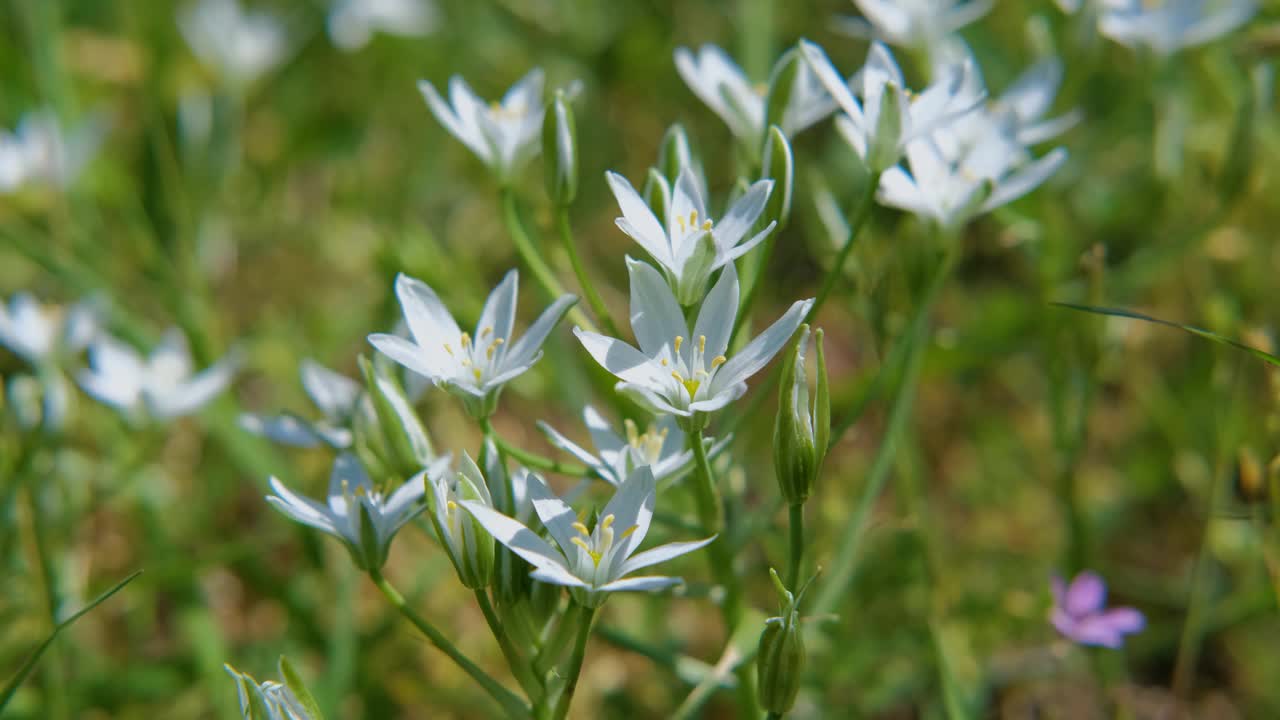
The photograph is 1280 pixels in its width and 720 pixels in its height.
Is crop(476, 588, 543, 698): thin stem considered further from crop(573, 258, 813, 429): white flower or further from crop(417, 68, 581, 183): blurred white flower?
crop(417, 68, 581, 183): blurred white flower

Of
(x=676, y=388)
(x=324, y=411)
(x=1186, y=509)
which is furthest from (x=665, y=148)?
(x=1186, y=509)

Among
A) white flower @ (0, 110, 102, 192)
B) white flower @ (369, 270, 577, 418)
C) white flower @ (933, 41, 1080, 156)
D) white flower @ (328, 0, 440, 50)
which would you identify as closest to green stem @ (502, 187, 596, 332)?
white flower @ (369, 270, 577, 418)

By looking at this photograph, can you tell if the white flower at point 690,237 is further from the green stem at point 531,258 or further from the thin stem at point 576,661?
the thin stem at point 576,661

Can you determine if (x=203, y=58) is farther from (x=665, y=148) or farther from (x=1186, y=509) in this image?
(x=1186, y=509)

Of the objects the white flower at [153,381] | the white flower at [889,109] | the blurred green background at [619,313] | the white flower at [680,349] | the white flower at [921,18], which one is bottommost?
the blurred green background at [619,313]

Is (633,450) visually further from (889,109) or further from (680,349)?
(889,109)

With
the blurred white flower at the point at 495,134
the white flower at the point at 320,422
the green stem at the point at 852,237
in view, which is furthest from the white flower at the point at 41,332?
the green stem at the point at 852,237
